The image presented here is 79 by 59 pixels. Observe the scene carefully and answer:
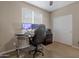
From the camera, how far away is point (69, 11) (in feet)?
18.3

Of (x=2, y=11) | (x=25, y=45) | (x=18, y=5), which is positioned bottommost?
(x=25, y=45)

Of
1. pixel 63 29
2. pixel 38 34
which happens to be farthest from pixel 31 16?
pixel 38 34

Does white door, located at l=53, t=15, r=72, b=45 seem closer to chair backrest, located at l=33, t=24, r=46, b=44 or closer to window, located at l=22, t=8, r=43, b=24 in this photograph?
window, located at l=22, t=8, r=43, b=24

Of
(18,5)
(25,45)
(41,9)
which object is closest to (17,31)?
(25,45)

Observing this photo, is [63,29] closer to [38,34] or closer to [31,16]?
[31,16]

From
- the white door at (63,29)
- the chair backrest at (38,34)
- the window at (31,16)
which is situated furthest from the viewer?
the white door at (63,29)

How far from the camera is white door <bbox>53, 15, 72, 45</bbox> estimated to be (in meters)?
5.61

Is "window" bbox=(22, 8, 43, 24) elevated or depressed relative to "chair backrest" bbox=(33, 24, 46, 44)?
elevated

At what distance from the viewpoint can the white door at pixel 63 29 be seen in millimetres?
5609

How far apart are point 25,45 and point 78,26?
2914 mm

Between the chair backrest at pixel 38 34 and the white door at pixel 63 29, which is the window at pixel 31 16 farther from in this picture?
the chair backrest at pixel 38 34

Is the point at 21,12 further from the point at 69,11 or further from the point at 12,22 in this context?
the point at 69,11

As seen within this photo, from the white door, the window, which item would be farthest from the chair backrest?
the white door

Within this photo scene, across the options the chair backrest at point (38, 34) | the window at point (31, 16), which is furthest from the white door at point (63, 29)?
the chair backrest at point (38, 34)
